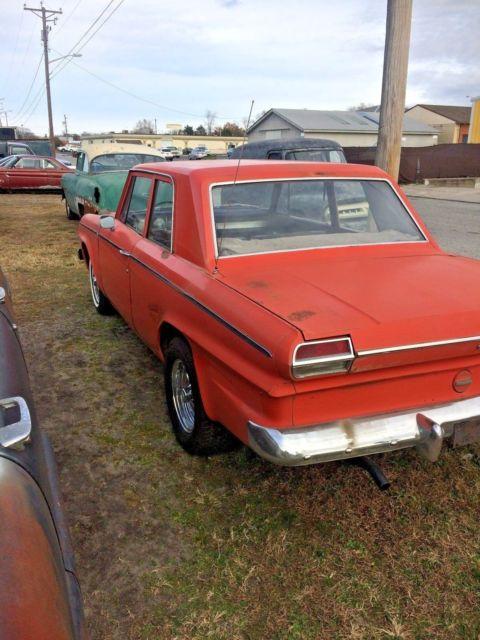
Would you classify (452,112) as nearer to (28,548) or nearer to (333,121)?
(333,121)

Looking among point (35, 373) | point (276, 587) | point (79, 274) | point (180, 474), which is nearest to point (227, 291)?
point (180, 474)

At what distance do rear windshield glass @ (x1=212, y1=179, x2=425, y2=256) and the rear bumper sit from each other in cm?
117

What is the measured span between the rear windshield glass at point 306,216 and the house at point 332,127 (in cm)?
3337

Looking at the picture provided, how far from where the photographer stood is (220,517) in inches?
104

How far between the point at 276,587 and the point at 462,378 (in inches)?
48.3

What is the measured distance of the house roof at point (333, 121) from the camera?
118 feet

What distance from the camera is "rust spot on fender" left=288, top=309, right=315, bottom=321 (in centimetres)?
217

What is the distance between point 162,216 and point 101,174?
21.1 feet

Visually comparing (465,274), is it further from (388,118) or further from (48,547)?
(388,118)

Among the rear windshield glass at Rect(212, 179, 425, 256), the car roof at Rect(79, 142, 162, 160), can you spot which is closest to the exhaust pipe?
the rear windshield glass at Rect(212, 179, 425, 256)

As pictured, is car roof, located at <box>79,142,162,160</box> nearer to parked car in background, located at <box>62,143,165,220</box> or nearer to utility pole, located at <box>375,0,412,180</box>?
parked car in background, located at <box>62,143,165,220</box>

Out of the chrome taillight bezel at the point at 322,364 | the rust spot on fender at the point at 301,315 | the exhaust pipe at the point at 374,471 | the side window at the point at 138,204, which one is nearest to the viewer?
the chrome taillight bezel at the point at 322,364

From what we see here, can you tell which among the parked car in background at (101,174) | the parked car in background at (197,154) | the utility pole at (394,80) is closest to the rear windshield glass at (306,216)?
the utility pole at (394,80)

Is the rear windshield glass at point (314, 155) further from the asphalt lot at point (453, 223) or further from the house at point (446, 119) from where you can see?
the house at point (446, 119)
